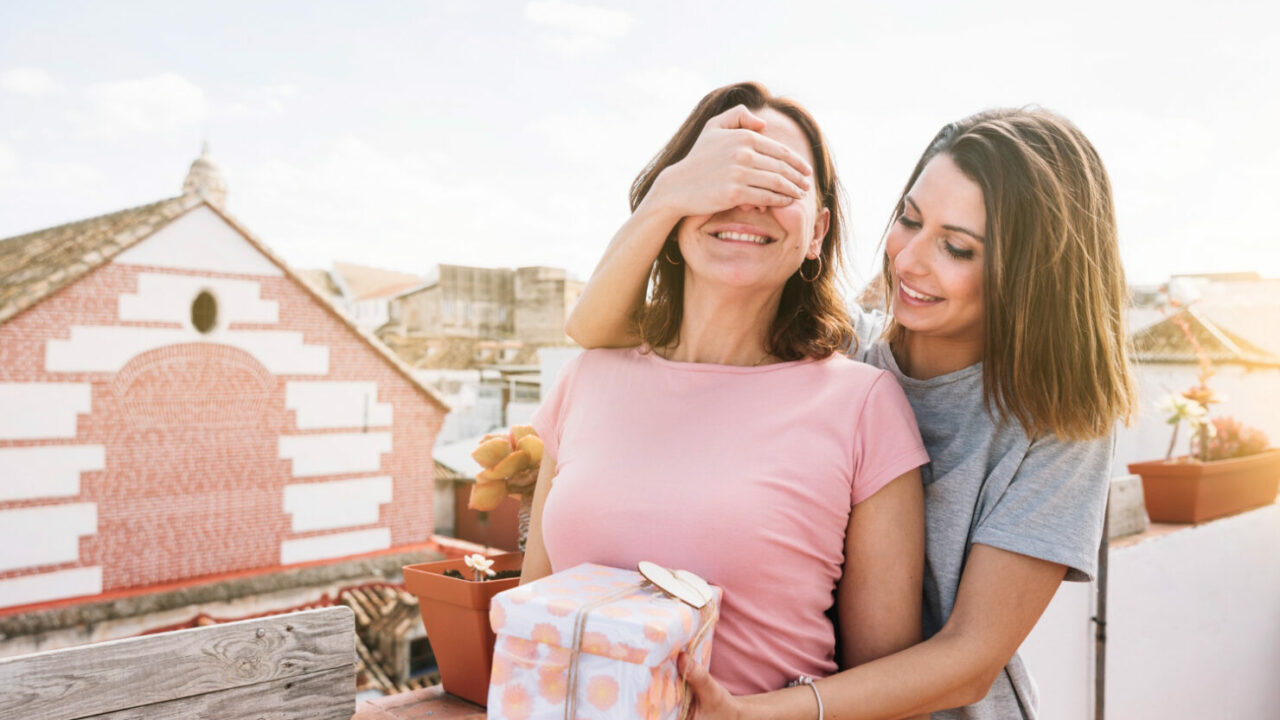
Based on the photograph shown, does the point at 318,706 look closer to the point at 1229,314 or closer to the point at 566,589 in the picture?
the point at 566,589

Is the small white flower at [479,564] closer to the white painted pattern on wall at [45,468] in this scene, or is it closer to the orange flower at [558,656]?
the orange flower at [558,656]

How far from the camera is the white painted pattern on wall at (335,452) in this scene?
501 inches

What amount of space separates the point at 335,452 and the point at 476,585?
12579 mm

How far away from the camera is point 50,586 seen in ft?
34.9

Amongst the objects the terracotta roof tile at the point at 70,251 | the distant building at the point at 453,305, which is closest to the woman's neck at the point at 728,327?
the terracotta roof tile at the point at 70,251

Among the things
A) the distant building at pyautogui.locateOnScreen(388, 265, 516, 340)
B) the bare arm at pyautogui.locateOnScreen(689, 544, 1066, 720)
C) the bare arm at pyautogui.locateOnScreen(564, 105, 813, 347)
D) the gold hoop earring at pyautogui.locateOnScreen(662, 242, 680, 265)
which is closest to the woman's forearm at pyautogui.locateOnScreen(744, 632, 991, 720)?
the bare arm at pyautogui.locateOnScreen(689, 544, 1066, 720)

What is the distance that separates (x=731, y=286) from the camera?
1328 mm

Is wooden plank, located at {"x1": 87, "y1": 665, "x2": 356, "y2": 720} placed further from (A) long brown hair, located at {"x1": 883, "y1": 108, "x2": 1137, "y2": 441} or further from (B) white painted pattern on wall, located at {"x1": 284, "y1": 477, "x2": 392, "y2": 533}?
(B) white painted pattern on wall, located at {"x1": 284, "y1": 477, "x2": 392, "y2": 533}

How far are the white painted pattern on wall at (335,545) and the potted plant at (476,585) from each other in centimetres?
1219

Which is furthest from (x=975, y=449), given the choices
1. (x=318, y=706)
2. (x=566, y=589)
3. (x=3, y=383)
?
(x=3, y=383)

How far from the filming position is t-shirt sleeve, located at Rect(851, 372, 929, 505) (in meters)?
1.16

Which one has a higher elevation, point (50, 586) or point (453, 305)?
point (453, 305)

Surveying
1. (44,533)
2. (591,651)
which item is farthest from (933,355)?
(44,533)

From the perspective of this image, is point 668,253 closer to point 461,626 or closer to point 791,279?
point 791,279
